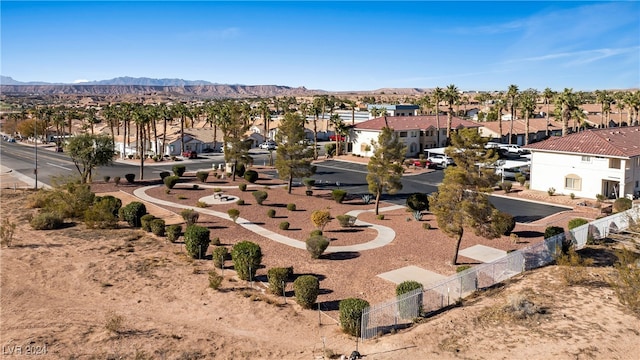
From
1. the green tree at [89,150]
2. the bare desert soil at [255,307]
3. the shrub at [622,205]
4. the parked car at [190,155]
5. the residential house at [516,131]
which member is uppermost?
the residential house at [516,131]

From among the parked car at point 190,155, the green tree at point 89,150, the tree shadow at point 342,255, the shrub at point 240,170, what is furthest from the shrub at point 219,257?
the parked car at point 190,155

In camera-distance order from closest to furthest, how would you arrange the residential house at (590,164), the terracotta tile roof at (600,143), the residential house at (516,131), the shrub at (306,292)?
the shrub at (306,292) → the residential house at (590,164) → the terracotta tile roof at (600,143) → the residential house at (516,131)

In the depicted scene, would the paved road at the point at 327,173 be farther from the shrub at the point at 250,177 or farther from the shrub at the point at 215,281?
the shrub at the point at 215,281

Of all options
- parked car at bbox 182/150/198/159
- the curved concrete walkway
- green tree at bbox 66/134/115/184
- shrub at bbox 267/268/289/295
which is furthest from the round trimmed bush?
parked car at bbox 182/150/198/159

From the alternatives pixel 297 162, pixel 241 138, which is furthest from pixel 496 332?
pixel 241 138

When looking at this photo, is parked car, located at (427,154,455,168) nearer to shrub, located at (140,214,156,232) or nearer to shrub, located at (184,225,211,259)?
shrub, located at (140,214,156,232)

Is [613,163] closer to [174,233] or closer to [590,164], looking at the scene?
[590,164]

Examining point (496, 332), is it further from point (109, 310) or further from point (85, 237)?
point (85, 237)

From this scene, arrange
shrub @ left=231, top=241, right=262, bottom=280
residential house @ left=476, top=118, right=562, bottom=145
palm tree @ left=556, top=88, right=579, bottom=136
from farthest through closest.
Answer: residential house @ left=476, top=118, right=562, bottom=145, palm tree @ left=556, top=88, right=579, bottom=136, shrub @ left=231, top=241, right=262, bottom=280
